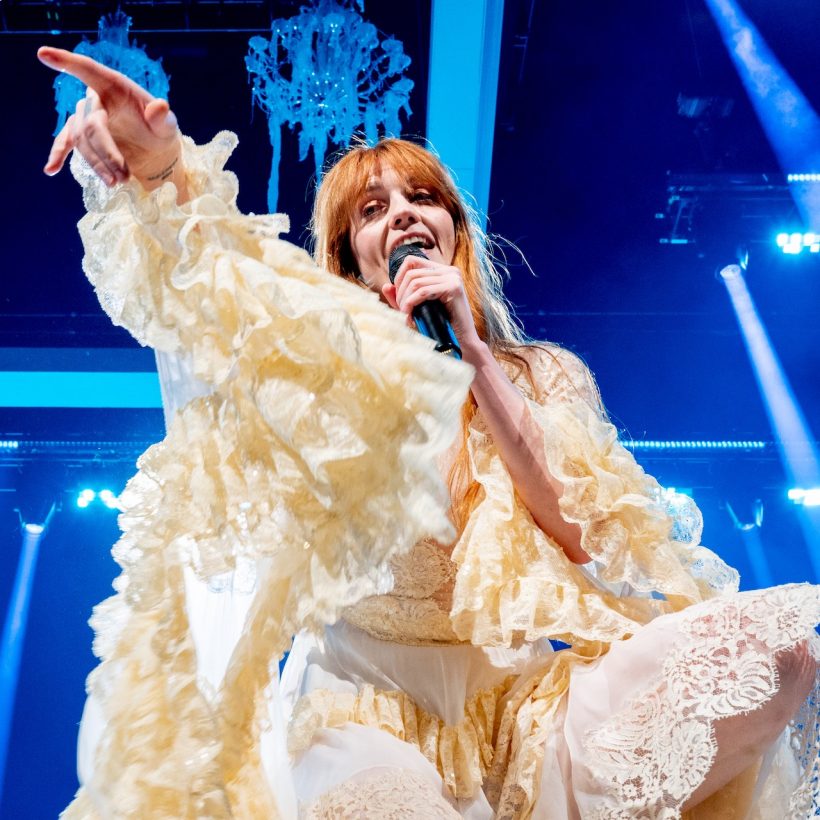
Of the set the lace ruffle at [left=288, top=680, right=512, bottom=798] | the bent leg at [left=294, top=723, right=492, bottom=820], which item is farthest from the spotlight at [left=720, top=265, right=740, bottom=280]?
the bent leg at [left=294, top=723, right=492, bottom=820]

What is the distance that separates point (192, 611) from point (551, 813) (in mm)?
353

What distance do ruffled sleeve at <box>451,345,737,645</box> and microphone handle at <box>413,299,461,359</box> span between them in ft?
0.56

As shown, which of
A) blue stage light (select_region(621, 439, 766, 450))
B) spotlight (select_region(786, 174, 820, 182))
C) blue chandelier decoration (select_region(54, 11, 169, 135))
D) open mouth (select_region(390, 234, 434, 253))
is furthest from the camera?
blue stage light (select_region(621, 439, 766, 450))

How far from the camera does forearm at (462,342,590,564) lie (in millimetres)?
1004

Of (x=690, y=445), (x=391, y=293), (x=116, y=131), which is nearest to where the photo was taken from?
(x=116, y=131)

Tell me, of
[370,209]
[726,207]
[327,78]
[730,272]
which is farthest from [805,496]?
[370,209]

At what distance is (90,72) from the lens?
30.1 inches

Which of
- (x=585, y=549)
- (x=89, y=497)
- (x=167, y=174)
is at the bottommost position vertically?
(x=89, y=497)

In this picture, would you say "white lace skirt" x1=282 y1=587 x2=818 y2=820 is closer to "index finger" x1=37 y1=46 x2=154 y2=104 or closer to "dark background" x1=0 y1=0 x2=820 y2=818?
"index finger" x1=37 y1=46 x2=154 y2=104

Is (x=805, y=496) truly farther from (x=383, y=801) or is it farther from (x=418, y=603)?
(x=383, y=801)

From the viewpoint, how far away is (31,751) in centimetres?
253

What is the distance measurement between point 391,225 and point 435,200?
119 millimetres

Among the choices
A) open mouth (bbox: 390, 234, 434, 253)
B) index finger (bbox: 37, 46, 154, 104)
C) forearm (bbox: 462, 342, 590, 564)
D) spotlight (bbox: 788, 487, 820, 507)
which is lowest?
spotlight (bbox: 788, 487, 820, 507)

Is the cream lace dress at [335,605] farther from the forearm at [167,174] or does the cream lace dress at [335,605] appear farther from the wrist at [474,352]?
the wrist at [474,352]
